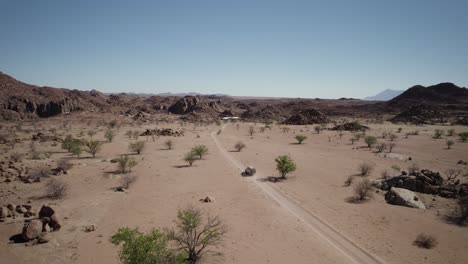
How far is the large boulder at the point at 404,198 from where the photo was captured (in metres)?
14.0

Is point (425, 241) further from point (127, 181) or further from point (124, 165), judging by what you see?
point (124, 165)

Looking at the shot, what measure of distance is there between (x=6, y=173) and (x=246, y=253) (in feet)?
53.6

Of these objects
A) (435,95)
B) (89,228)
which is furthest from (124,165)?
(435,95)

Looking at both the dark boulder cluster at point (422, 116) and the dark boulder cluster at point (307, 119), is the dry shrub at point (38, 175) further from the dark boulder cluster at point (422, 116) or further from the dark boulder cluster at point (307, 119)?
the dark boulder cluster at point (422, 116)

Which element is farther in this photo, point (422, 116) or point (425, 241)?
point (422, 116)

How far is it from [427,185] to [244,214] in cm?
1033

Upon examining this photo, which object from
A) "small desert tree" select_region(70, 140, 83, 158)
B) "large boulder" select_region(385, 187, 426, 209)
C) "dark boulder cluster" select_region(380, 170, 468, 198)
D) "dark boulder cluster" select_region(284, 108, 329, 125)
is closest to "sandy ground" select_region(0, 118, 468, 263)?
"large boulder" select_region(385, 187, 426, 209)

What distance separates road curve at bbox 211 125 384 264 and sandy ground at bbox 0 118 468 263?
0.61ft

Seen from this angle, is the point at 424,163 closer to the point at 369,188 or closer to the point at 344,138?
the point at 369,188

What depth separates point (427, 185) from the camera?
15.9 m

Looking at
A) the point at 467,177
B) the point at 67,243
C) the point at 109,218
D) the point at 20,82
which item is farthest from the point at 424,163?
the point at 20,82

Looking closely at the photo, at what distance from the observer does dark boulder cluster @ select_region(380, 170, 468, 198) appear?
1541 cm

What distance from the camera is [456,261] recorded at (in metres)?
9.48

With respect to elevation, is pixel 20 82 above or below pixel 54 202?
above
